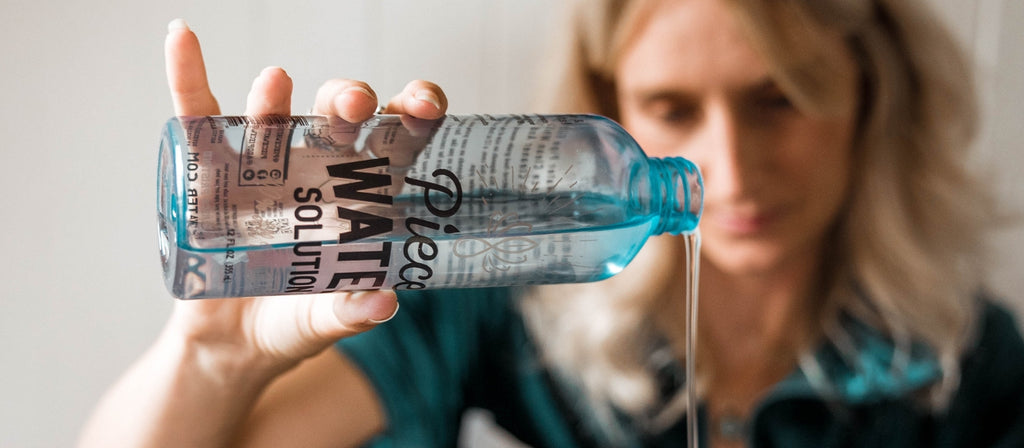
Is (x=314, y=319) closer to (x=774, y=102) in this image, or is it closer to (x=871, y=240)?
(x=774, y=102)

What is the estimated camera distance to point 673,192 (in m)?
0.52

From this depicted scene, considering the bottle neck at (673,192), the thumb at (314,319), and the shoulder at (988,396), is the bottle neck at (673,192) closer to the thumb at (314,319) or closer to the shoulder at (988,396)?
the thumb at (314,319)

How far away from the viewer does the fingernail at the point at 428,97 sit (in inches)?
20.5

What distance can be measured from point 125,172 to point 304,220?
1.79 ft

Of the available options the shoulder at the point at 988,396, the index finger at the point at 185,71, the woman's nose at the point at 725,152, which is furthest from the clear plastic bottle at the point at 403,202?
the shoulder at the point at 988,396

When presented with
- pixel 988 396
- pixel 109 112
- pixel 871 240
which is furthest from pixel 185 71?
pixel 988 396

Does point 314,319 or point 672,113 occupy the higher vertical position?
point 672,113

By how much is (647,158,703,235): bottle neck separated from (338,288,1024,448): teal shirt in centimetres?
51

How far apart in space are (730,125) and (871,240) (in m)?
0.29

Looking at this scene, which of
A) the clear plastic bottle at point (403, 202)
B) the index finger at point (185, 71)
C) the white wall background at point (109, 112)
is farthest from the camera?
the white wall background at point (109, 112)

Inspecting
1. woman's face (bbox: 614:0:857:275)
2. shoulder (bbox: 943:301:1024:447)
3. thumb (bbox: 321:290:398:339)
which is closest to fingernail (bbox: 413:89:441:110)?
thumb (bbox: 321:290:398:339)

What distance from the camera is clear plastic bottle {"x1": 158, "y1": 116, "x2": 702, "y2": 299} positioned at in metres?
0.46

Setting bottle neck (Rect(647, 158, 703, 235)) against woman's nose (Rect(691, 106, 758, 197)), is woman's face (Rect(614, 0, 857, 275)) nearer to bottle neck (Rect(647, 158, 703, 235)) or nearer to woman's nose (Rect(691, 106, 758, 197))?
woman's nose (Rect(691, 106, 758, 197))

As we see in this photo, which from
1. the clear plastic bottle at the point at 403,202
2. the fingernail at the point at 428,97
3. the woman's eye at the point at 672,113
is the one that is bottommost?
the clear plastic bottle at the point at 403,202
